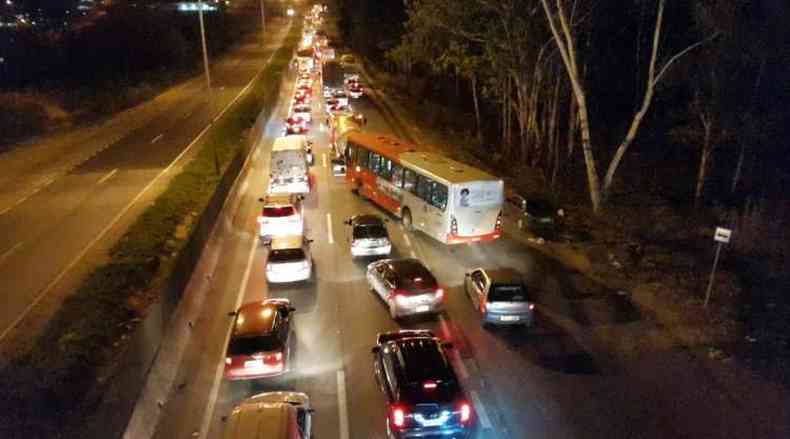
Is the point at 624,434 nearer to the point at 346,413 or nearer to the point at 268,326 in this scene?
the point at 346,413

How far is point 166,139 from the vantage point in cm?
4381

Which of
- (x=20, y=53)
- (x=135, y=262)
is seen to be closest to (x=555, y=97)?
(x=135, y=262)

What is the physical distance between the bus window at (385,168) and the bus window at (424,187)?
9.59 ft

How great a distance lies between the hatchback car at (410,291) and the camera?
17.5m

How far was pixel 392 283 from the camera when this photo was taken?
17.9 meters

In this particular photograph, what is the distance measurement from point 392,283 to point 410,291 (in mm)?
663

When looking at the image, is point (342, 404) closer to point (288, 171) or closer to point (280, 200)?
point (280, 200)

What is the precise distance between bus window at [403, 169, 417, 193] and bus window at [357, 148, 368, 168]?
4453 mm

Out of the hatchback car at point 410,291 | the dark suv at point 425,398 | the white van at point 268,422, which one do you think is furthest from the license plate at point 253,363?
the hatchback car at point 410,291

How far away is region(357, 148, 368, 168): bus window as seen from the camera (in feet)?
96.5

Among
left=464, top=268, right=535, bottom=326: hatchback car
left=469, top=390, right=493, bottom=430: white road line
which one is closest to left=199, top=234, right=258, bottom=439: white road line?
left=469, top=390, right=493, bottom=430: white road line

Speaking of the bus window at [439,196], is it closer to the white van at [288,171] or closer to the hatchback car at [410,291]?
the hatchback car at [410,291]

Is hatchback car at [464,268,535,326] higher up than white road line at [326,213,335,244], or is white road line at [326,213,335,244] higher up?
hatchback car at [464,268,535,326]

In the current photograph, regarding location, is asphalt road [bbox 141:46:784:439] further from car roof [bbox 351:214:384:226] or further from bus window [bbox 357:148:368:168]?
bus window [bbox 357:148:368:168]
